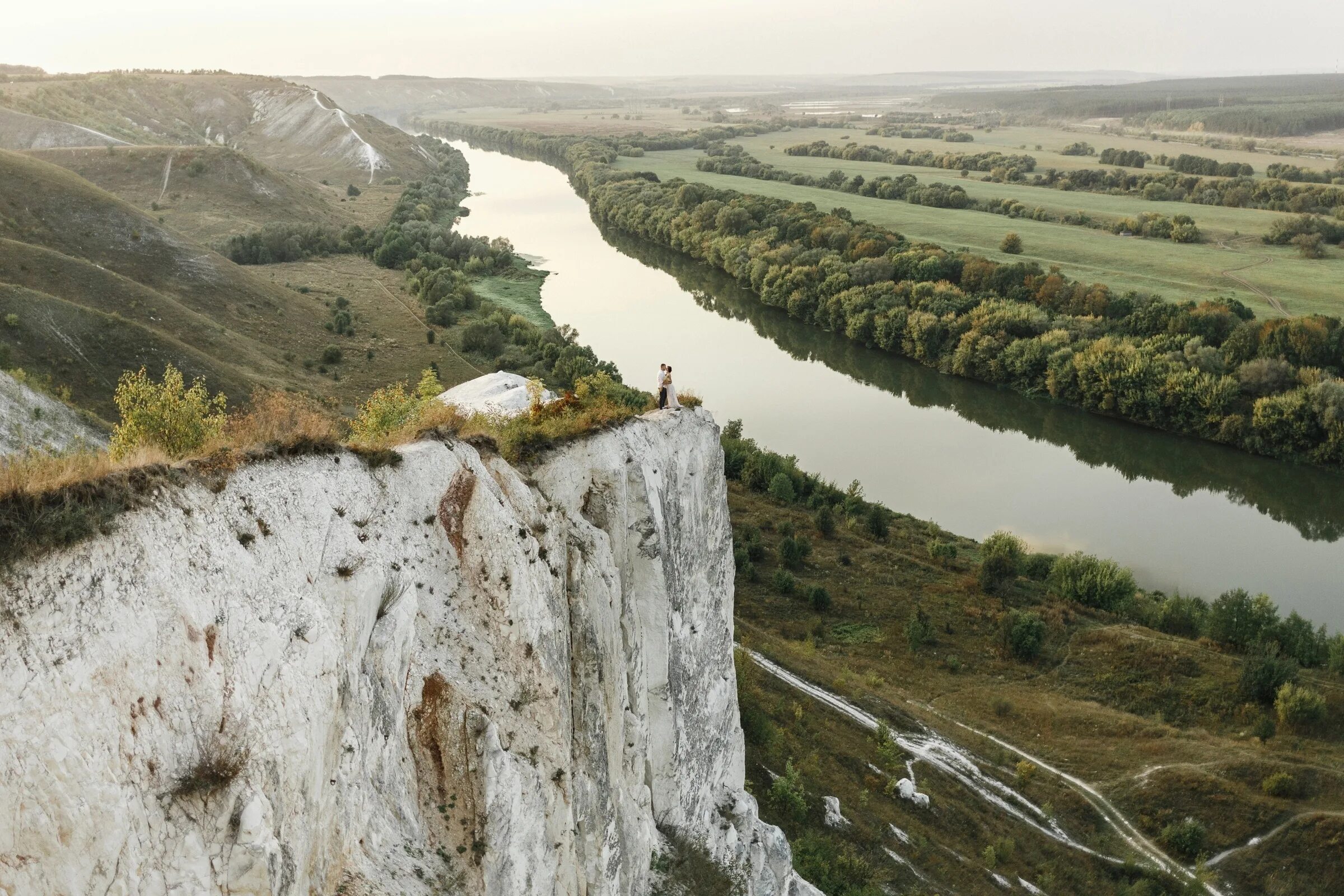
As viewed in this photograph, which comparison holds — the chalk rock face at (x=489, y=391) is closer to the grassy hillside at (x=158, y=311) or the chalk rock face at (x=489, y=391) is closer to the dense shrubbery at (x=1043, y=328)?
the grassy hillside at (x=158, y=311)

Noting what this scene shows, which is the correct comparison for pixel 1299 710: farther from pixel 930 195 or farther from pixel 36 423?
pixel 930 195

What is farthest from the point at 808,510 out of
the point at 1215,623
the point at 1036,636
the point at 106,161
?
the point at 106,161

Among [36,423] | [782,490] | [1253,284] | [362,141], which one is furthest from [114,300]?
[362,141]

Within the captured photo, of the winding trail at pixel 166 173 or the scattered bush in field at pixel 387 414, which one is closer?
the scattered bush in field at pixel 387 414

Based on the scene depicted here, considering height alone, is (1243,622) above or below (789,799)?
below

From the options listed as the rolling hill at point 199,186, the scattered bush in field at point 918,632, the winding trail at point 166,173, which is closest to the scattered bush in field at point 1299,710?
the scattered bush in field at point 918,632

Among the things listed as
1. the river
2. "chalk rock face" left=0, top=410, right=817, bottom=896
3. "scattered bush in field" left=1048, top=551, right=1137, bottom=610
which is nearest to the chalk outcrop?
"chalk rock face" left=0, top=410, right=817, bottom=896

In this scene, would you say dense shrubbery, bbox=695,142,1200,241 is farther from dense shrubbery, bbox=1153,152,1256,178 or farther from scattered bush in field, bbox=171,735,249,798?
scattered bush in field, bbox=171,735,249,798
